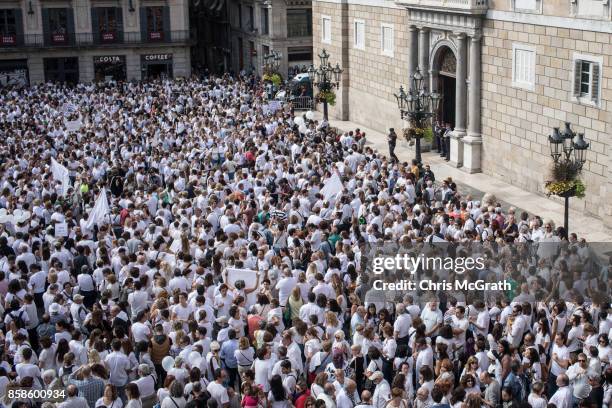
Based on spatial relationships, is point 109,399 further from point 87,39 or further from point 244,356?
point 87,39

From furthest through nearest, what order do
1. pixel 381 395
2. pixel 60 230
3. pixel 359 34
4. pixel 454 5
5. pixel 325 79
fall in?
pixel 359 34 < pixel 325 79 < pixel 454 5 < pixel 60 230 < pixel 381 395

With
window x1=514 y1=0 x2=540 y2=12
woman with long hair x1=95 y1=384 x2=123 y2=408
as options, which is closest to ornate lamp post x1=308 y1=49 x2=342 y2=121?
window x1=514 y1=0 x2=540 y2=12

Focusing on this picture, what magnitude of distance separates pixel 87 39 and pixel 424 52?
33.2 m

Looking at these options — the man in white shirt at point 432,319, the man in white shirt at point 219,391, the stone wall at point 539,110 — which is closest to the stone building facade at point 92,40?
the stone wall at point 539,110

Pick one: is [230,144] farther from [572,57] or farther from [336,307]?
[336,307]

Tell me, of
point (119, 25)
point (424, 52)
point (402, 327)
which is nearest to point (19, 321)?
point (402, 327)

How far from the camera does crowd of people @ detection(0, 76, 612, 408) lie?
12.5m

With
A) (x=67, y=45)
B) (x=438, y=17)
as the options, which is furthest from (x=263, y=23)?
(x=438, y=17)

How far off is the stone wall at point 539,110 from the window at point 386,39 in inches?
317

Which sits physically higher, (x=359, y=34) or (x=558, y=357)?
(x=359, y=34)

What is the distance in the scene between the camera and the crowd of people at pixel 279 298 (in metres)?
12.5

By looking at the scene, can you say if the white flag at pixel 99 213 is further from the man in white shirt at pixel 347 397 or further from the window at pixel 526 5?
the window at pixel 526 5

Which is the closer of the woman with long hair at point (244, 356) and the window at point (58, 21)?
the woman with long hair at point (244, 356)

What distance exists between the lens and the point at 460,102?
103ft
